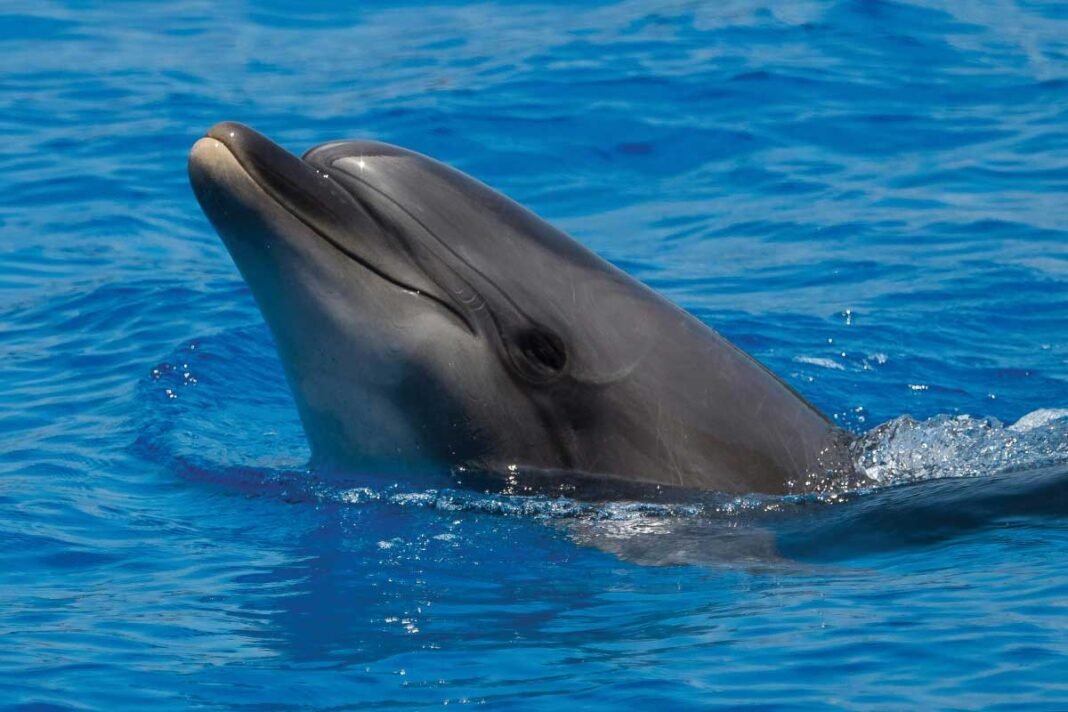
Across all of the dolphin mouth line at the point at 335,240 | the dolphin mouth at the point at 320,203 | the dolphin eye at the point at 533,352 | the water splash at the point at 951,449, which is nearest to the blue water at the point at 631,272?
the water splash at the point at 951,449

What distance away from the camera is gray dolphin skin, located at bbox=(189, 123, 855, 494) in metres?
7.82

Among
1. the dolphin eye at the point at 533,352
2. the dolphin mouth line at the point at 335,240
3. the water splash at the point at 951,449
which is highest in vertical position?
the dolphin mouth line at the point at 335,240

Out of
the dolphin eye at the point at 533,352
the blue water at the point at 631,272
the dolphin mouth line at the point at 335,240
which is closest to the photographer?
the blue water at the point at 631,272

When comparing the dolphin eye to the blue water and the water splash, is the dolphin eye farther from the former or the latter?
the water splash

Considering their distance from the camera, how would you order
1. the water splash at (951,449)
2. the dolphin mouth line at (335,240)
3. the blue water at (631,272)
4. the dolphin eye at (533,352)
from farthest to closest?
the water splash at (951,449) → the dolphin eye at (533,352) → the dolphin mouth line at (335,240) → the blue water at (631,272)

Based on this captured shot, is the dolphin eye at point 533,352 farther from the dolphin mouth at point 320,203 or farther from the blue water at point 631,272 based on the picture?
the blue water at point 631,272

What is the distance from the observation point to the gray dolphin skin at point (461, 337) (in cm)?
782

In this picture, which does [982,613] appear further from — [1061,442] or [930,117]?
[930,117]

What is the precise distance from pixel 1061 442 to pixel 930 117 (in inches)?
422

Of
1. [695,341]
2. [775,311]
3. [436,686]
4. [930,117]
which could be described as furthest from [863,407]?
[930,117]

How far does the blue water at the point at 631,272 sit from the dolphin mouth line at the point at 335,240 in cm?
91

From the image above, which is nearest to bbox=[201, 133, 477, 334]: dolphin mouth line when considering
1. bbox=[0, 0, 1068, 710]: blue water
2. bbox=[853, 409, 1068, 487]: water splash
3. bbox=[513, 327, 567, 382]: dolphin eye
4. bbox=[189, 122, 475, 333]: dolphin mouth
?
bbox=[189, 122, 475, 333]: dolphin mouth

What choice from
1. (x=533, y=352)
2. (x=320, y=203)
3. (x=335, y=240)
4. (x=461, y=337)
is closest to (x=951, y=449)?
(x=533, y=352)

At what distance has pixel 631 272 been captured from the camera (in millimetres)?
15594
